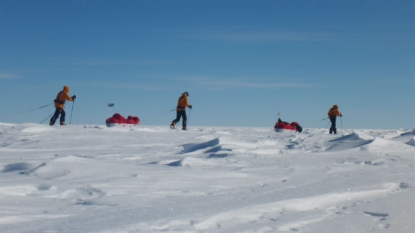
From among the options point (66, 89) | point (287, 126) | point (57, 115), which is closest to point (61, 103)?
point (57, 115)

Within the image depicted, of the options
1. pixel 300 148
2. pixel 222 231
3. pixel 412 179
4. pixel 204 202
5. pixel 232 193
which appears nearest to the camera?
pixel 222 231

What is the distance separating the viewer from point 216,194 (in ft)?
15.9

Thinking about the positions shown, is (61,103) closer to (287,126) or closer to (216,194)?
(287,126)

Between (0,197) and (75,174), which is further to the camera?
(75,174)

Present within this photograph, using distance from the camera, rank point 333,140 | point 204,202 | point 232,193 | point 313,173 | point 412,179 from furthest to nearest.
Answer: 1. point 333,140
2. point 313,173
3. point 412,179
4. point 232,193
5. point 204,202

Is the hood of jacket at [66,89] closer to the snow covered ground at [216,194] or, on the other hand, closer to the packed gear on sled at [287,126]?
the packed gear on sled at [287,126]

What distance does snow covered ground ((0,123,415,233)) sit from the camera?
3766 millimetres

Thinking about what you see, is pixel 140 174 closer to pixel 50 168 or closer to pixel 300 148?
pixel 50 168

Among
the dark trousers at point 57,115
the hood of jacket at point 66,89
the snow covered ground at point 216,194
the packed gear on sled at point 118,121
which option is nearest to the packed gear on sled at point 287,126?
the packed gear on sled at point 118,121

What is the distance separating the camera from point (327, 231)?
3617 mm

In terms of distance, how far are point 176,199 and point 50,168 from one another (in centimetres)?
193

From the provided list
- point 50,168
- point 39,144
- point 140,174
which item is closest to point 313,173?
point 140,174

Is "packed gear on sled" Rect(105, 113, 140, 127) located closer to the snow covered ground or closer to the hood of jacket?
the hood of jacket

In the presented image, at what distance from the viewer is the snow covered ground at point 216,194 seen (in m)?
3.77
